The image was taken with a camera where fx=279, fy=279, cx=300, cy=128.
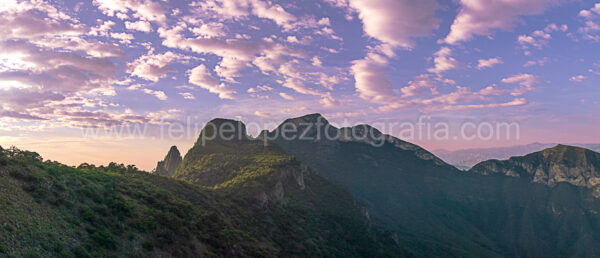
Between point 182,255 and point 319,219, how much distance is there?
7842cm

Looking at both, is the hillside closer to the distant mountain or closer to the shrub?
the shrub

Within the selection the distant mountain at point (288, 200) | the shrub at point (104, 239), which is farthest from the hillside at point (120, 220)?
the distant mountain at point (288, 200)

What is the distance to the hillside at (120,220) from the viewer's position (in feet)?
103

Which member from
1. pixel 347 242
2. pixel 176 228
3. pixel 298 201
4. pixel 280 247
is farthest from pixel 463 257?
pixel 176 228

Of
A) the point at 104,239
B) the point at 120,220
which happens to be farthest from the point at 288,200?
the point at 104,239

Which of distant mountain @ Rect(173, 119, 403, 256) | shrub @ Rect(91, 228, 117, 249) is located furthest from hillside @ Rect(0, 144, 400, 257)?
distant mountain @ Rect(173, 119, 403, 256)

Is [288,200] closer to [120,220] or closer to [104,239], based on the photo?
[120,220]

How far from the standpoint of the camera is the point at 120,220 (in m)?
44.1

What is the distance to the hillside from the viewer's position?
31516 mm

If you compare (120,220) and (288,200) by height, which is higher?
(120,220)

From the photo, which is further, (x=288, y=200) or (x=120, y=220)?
(x=288, y=200)

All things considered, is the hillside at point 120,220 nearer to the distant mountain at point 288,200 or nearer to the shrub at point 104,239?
the shrub at point 104,239

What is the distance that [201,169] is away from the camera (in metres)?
151

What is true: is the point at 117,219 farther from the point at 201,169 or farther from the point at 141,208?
the point at 201,169
